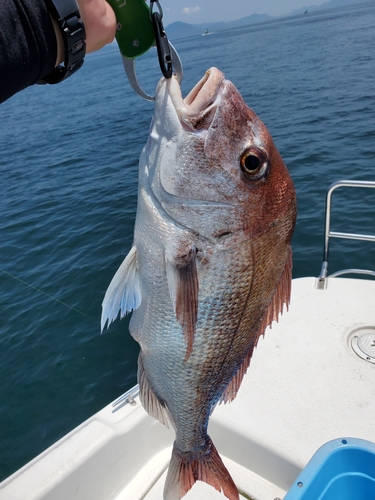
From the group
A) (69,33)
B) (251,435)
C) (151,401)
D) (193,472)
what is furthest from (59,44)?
(251,435)

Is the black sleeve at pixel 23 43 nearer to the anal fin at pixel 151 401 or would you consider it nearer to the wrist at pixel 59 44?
the wrist at pixel 59 44

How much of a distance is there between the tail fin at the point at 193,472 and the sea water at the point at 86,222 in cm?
333

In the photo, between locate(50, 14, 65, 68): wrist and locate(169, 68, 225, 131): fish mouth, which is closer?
locate(50, 14, 65, 68): wrist

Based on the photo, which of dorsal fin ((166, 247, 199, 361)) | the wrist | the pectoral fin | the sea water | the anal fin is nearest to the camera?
the wrist

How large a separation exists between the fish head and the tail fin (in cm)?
110

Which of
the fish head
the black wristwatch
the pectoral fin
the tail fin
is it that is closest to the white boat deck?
the tail fin

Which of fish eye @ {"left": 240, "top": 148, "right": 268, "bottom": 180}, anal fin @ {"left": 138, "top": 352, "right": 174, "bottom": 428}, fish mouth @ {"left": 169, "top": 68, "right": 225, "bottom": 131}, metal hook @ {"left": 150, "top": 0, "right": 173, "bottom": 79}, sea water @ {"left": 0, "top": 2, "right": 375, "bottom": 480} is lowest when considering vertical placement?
sea water @ {"left": 0, "top": 2, "right": 375, "bottom": 480}

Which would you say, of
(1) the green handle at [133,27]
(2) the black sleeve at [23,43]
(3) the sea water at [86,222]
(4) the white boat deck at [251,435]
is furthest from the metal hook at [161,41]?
(3) the sea water at [86,222]

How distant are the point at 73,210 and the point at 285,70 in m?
21.2

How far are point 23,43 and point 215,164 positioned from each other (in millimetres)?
716

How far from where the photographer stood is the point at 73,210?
10727 millimetres

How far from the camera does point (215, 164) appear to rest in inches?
60.3

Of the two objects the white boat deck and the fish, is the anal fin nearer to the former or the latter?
the fish

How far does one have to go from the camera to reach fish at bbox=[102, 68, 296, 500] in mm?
1517
